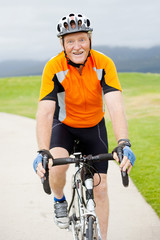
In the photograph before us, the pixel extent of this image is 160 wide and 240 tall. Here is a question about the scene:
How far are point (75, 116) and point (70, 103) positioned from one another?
17cm

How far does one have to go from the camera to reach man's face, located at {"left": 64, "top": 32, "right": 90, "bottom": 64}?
3.31 meters

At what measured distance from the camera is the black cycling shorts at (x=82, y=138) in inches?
145

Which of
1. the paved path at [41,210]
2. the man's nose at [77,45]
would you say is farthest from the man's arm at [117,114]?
the paved path at [41,210]

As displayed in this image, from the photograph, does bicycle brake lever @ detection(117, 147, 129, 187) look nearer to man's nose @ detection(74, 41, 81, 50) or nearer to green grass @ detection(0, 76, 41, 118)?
man's nose @ detection(74, 41, 81, 50)

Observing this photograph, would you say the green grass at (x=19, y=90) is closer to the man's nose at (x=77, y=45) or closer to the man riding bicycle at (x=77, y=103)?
the man riding bicycle at (x=77, y=103)

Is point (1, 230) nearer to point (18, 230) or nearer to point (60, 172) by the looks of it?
point (18, 230)

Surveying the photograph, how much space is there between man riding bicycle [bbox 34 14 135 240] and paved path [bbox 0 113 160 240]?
753 mm

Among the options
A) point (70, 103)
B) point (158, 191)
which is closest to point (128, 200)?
point (158, 191)

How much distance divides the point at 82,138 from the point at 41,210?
188cm

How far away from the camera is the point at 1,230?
452cm

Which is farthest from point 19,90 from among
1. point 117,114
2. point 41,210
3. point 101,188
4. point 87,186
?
point 87,186

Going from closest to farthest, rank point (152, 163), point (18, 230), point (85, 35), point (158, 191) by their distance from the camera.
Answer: point (85, 35), point (18, 230), point (158, 191), point (152, 163)

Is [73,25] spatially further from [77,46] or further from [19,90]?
[19,90]

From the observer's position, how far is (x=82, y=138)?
3.77m
